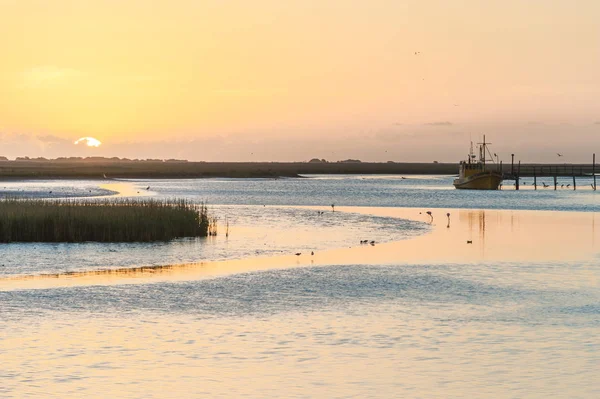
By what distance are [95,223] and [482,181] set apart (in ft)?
272

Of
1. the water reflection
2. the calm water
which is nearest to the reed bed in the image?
the calm water

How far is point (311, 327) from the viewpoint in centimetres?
1627

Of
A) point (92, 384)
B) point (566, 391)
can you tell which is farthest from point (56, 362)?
point (566, 391)

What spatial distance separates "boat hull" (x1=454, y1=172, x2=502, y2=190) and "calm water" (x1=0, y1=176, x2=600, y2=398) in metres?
80.3

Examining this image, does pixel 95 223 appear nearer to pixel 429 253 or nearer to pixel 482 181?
pixel 429 253

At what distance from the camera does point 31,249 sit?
30.8 metres

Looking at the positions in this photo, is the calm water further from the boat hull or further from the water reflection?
the boat hull

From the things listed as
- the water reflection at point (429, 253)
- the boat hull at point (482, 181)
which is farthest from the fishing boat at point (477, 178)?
the water reflection at point (429, 253)

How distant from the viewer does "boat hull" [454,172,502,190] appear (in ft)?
362

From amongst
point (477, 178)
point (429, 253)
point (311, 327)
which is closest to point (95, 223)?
point (429, 253)

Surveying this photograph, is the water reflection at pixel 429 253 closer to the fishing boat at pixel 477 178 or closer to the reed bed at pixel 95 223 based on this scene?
the reed bed at pixel 95 223

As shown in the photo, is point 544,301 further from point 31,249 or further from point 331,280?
point 31,249

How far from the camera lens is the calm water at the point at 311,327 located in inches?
483

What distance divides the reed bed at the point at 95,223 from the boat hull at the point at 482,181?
76694 millimetres
